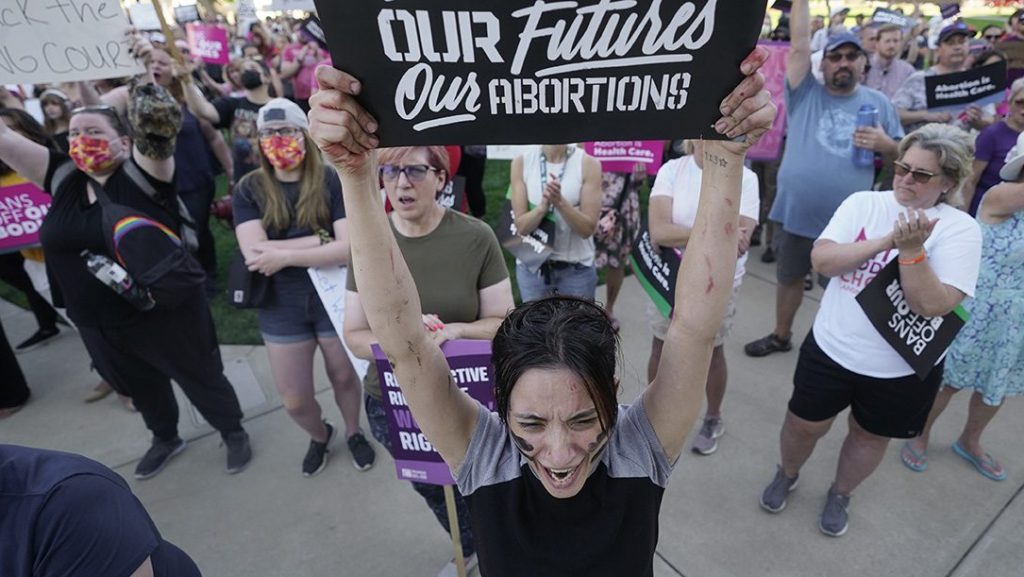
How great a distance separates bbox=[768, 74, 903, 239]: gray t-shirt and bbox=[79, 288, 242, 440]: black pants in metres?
3.80

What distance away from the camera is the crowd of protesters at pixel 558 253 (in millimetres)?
2250

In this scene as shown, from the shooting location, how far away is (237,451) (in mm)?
3543

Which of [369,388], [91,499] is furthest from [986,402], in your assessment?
[91,499]

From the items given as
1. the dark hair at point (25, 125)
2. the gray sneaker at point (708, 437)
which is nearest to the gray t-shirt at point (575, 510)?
the gray sneaker at point (708, 437)

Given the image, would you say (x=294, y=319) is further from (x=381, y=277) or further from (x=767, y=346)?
(x=767, y=346)

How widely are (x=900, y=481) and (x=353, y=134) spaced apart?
343 centimetres

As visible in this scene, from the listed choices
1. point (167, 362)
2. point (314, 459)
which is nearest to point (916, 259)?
point (314, 459)

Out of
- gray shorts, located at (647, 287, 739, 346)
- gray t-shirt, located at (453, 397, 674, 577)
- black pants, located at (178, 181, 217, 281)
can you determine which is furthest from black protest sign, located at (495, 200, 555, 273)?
black pants, located at (178, 181, 217, 281)

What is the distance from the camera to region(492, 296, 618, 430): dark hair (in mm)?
1217

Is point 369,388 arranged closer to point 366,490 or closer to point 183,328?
point 366,490

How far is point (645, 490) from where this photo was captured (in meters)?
1.35

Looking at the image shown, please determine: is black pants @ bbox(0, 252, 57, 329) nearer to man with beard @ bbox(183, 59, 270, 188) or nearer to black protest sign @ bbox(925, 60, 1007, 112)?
man with beard @ bbox(183, 59, 270, 188)

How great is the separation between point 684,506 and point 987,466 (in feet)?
5.45

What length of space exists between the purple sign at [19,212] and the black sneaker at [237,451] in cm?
217
